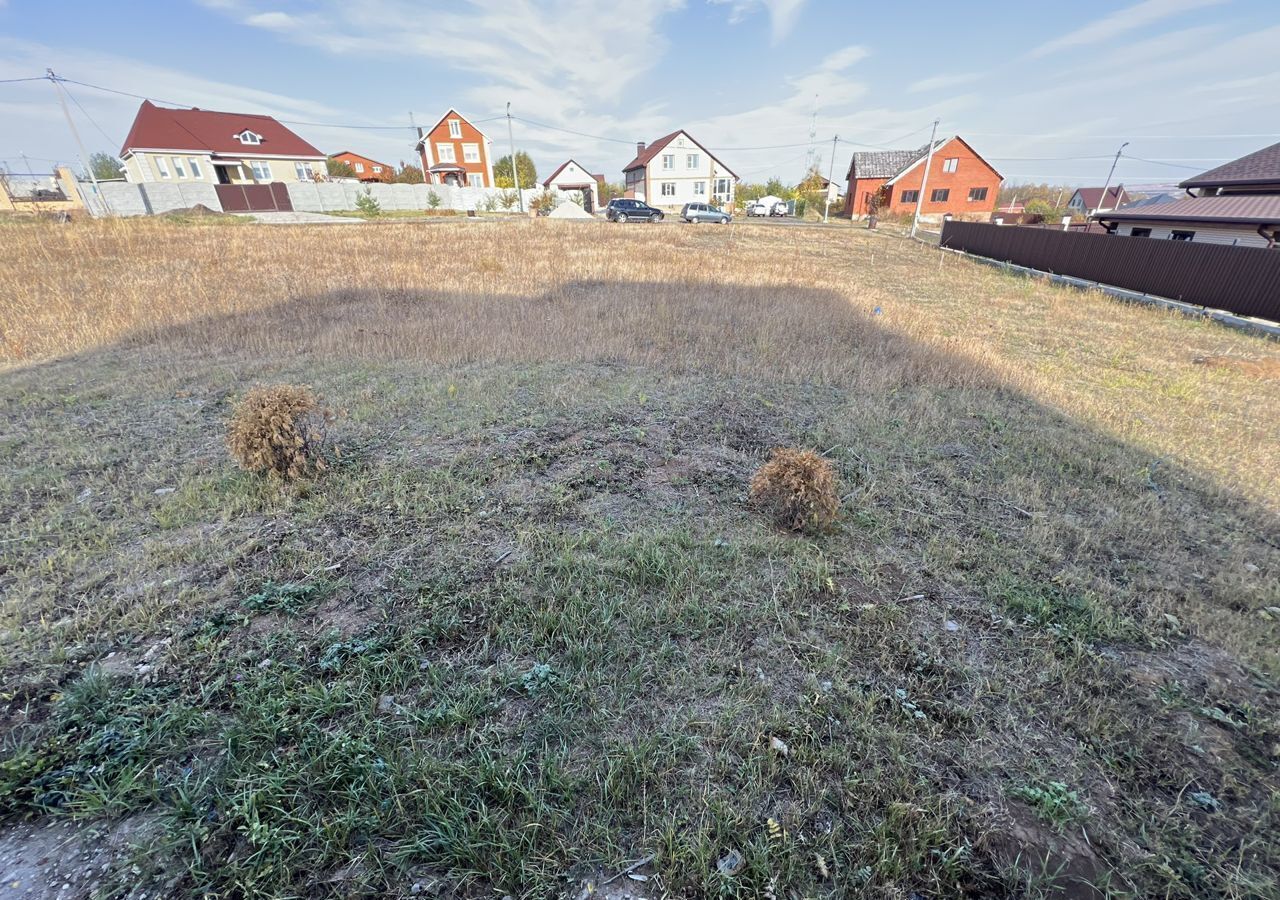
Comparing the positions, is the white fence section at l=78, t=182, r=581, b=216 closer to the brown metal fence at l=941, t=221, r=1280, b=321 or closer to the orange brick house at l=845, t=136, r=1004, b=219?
the orange brick house at l=845, t=136, r=1004, b=219

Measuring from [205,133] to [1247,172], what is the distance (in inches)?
2065

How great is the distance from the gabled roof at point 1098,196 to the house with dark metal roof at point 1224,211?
Answer: 50602 millimetres

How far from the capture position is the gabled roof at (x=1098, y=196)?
5753cm

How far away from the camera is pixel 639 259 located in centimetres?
1534

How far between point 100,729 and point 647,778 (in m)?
2.09

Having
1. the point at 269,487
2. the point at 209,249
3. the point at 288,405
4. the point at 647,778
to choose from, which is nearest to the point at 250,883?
the point at 647,778

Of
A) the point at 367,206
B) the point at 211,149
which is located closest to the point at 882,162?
the point at 367,206

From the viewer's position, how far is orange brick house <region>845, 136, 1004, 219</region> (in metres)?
39.3

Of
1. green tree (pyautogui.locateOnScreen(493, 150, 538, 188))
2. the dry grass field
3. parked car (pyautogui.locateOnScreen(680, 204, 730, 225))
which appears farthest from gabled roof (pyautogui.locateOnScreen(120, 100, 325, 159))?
the dry grass field

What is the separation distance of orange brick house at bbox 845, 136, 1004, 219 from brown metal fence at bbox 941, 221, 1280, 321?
24.9 meters

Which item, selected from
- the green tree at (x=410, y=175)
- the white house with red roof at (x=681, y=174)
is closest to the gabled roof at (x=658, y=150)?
the white house with red roof at (x=681, y=174)

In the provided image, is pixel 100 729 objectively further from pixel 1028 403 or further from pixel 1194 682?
pixel 1028 403

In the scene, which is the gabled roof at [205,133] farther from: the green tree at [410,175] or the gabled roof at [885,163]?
the gabled roof at [885,163]

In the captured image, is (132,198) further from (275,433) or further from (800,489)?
(800,489)
